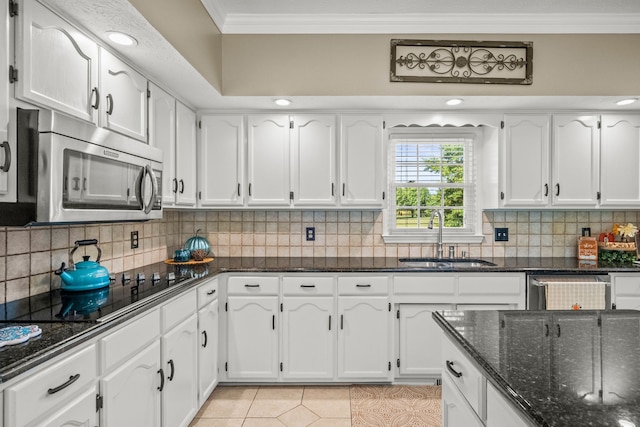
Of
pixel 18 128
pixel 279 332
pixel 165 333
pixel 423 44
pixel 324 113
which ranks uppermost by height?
pixel 423 44

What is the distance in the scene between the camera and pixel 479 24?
261 centimetres

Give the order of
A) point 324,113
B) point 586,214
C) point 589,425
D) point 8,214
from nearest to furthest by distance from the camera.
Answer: point 589,425
point 8,214
point 324,113
point 586,214

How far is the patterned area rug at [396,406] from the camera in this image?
2344 millimetres

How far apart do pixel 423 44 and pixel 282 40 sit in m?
0.97

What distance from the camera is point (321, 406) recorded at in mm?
2521

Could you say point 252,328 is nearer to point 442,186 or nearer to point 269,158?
point 269,158

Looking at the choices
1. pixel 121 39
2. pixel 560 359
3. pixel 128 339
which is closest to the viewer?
pixel 560 359

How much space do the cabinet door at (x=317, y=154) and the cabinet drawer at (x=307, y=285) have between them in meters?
0.61

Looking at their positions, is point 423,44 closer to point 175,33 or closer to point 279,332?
point 175,33

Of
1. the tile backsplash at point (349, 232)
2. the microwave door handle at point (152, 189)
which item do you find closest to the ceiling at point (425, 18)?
the microwave door handle at point (152, 189)

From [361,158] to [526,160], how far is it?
4.22 ft

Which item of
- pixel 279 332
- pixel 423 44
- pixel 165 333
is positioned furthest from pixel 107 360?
pixel 423 44

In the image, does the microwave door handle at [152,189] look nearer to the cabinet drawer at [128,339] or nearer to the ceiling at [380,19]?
the cabinet drawer at [128,339]

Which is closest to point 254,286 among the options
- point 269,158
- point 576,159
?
point 269,158
